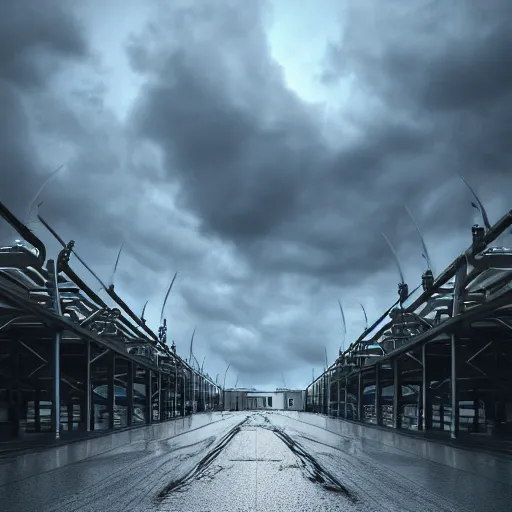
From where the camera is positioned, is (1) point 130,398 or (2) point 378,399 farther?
(2) point 378,399

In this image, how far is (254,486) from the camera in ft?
38.0

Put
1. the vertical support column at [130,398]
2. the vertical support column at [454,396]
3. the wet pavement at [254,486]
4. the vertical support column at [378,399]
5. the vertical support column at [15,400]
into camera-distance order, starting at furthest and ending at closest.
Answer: the vertical support column at [378,399]
the vertical support column at [130,398]
the vertical support column at [15,400]
the vertical support column at [454,396]
the wet pavement at [254,486]

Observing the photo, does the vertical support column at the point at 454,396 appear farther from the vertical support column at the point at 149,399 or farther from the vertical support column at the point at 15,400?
the vertical support column at the point at 149,399

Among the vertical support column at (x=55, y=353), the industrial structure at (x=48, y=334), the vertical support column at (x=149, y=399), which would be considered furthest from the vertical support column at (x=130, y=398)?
the vertical support column at (x=55, y=353)

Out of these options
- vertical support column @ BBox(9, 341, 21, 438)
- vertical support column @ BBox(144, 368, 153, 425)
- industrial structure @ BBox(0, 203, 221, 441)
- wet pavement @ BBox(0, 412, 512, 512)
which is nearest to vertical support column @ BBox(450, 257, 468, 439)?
wet pavement @ BBox(0, 412, 512, 512)

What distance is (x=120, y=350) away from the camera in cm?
3988

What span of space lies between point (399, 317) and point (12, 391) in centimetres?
1947

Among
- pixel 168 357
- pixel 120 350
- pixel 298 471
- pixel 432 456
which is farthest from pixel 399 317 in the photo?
pixel 168 357

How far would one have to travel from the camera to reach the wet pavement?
9414 mm

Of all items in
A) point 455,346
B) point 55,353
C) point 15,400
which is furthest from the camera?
point 15,400

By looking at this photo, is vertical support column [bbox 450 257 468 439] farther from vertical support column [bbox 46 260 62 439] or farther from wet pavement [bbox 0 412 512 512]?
vertical support column [bbox 46 260 62 439]

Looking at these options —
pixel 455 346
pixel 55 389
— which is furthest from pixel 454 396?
pixel 55 389

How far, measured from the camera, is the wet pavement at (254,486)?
30.9 feet

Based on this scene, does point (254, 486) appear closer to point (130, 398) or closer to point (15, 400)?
point (15, 400)
